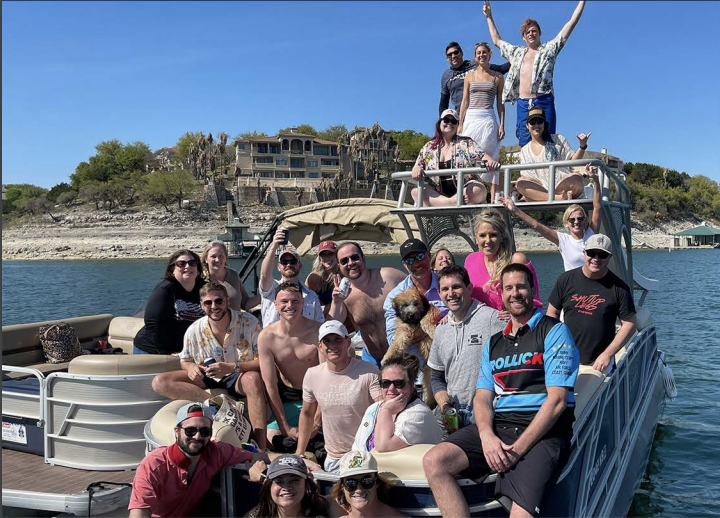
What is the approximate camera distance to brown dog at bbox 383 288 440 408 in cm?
471

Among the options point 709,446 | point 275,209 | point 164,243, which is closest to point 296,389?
point 709,446

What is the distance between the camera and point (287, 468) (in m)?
3.41

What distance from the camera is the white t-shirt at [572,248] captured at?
613cm

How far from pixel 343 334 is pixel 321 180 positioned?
313 ft

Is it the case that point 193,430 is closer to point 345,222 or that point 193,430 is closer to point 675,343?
point 345,222

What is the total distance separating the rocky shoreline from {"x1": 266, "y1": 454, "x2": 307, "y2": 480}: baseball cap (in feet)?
235

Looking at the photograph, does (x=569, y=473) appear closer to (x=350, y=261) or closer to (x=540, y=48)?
(x=350, y=261)

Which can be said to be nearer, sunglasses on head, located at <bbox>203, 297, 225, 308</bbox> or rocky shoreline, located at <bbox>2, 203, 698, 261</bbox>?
sunglasses on head, located at <bbox>203, 297, 225, 308</bbox>

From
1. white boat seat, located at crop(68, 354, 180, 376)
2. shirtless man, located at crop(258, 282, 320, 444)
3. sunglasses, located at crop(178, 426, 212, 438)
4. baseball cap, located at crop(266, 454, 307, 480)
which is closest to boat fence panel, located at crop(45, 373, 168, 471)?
white boat seat, located at crop(68, 354, 180, 376)

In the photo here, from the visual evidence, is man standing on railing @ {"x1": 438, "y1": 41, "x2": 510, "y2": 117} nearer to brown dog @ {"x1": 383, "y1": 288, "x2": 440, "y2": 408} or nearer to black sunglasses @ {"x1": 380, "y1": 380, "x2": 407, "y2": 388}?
brown dog @ {"x1": 383, "y1": 288, "x2": 440, "y2": 408}

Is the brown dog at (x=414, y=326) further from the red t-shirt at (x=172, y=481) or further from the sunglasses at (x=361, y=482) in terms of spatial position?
the red t-shirt at (x=172, y=481)

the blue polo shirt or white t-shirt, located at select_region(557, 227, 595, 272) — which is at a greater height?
white t-shirt, located at select_region(557, 227, 595, 272)

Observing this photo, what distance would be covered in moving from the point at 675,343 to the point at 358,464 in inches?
694

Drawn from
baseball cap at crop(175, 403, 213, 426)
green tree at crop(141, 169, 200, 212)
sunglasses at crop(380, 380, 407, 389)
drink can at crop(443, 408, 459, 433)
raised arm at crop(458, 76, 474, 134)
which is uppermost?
green tree at crop(141, 169, 200, 212)
